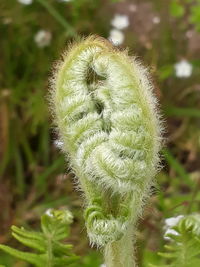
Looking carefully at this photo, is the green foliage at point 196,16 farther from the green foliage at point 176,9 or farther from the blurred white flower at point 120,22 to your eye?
the blurred white flower at point 120,22

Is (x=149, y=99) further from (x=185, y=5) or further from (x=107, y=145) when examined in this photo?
(x=185, y=5)

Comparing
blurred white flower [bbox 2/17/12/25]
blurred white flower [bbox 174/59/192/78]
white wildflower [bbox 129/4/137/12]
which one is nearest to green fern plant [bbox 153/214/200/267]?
blurred white flower [bbox 174/59/192/78]

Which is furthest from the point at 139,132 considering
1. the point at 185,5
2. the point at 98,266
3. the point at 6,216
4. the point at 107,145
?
the point at 185,5

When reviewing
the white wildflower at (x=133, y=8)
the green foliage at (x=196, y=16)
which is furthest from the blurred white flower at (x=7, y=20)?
the green foliage at (x=196, y=16)

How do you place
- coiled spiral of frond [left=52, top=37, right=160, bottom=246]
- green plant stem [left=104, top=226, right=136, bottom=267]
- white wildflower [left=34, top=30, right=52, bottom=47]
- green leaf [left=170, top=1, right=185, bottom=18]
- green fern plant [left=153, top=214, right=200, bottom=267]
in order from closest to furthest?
coiled spiral of frond [left=52, top=37, right=160, bottom=246] → green plant stem [left=104, top=226, right=136, bottom=267] → green fern plant [left=153, top=214, right=200, bottom=267] → white wildflower [left=34, top=30, right=52, bottom=47] → green leaf [left=170, top=1, right=185, bottom=18]

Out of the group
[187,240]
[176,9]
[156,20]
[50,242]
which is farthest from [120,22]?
[187,240]

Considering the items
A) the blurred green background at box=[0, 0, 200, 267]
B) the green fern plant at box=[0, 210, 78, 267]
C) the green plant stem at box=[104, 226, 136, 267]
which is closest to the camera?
the green plant stem at box=[104, 226, 136, 267]

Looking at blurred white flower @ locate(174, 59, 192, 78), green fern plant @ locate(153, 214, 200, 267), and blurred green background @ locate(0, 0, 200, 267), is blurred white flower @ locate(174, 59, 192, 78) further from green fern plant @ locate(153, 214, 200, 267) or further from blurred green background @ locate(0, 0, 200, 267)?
green fern plant @ locate(153, 214, 200, 267)
